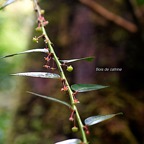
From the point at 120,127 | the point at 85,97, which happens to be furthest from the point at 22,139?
the point at 120,127

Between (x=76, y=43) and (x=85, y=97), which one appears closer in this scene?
(x=85, y=97)

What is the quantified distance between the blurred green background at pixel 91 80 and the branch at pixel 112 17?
0.01m

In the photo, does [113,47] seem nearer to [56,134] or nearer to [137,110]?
[137,110]

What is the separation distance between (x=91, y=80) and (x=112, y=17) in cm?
26

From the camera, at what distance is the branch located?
4.39ft

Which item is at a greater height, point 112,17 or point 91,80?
point 112,17

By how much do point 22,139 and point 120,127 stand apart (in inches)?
16.9

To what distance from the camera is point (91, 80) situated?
1.38 metres

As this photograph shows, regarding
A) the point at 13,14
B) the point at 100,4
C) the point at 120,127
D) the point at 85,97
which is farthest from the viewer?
the point at 13,14

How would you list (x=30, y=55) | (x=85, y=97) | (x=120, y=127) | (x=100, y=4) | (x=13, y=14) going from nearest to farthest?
(x=120, y=127) < (x=85, y=97) < (x=100, y=4) < (x=30, y=55) < (x=13, y=14)

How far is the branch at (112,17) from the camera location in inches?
52.6

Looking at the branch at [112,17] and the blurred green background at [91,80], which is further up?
the branch at [112,17]

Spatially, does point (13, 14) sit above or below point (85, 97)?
above

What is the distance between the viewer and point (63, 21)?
1563 millimetres
